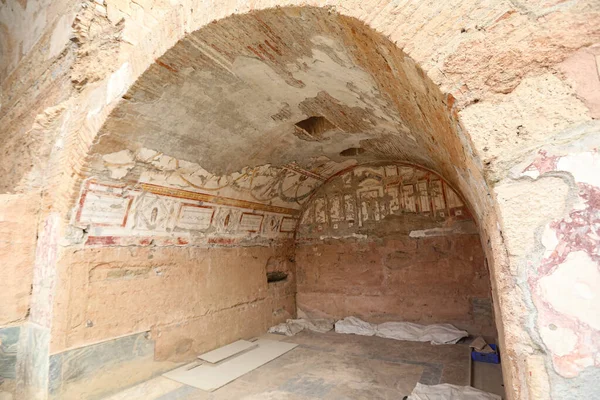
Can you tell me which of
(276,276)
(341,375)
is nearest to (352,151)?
(276,276)

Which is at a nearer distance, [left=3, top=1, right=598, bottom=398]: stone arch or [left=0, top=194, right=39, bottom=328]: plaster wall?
[left=3, top=1, right=598, bottom=398]: stone arch

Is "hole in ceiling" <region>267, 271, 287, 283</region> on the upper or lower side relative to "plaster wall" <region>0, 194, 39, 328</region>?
lower

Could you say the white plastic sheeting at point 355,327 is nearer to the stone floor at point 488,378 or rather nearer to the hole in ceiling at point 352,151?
the stone floor at point 488,378

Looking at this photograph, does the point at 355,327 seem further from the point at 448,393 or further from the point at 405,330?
the point at 448,393

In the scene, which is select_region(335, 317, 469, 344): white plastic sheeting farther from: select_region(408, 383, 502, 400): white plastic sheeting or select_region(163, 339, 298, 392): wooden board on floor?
select_region(408, 383, 502, 400): white plastic sheeting

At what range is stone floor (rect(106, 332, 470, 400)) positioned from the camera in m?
3.31

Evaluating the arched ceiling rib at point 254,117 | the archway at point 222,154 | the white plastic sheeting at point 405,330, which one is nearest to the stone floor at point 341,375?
the white plastic sheeting at point 405,330

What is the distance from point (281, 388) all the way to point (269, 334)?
209 centimetres

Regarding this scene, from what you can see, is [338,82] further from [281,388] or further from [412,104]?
[281,388]

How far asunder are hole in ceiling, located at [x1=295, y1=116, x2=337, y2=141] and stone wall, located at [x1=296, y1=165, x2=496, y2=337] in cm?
213

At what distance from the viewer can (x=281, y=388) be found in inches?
136

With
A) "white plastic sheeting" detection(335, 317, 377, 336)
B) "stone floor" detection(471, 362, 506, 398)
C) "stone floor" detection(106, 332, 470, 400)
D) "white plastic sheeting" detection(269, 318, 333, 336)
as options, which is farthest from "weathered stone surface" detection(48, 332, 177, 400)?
"stone floor" detection(471, 362, 506, 398)

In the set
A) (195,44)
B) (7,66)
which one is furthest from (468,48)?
(7,66)

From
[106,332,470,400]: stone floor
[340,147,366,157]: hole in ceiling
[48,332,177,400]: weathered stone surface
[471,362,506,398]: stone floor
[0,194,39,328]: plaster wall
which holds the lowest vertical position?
[106,332,470,400]: stone floor
